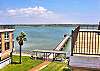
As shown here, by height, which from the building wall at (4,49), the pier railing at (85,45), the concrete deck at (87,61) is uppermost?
the pier railing at (85,45)

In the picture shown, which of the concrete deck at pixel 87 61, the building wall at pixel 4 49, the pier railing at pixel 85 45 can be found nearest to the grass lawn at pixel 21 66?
the building wall at pixel 4 49

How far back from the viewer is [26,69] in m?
36.2

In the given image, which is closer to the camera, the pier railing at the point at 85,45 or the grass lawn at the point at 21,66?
the pier railing at the point at 85,45

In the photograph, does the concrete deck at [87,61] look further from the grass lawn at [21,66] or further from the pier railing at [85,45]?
the grass lawn at [21,66]

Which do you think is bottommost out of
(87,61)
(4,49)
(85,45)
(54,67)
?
(54,67)

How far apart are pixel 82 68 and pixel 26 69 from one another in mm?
29764

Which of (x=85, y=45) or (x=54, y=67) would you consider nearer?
(x=85, y=45)

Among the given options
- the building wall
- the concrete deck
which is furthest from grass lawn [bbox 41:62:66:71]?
the concrete deck

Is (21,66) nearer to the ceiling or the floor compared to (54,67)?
nearer to the ceiling

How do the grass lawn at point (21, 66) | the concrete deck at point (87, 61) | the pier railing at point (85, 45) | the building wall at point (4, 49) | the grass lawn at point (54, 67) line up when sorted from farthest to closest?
the building wall at point (4, 49) → the grass lawn at point (54, 67) → the grass lawn at point (21, 66) → the pier railing at point (85, 45) → the concrete deck at point (87, 61)

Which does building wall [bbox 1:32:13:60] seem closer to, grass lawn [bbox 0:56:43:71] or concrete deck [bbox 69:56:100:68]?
grass lawn [bbox 0:56:43:71]

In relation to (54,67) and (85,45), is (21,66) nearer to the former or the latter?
(54,67)

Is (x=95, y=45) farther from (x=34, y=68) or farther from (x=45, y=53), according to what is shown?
(x=45, y=53)

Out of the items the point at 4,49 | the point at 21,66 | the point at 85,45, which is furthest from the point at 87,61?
the point at 4,49
